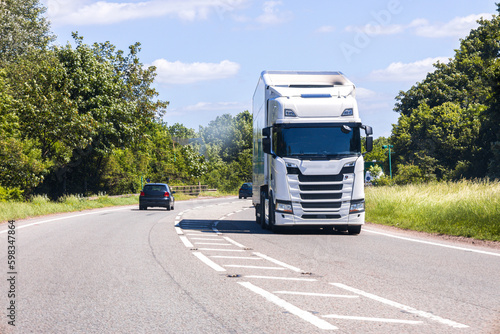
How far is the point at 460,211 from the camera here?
16.4m

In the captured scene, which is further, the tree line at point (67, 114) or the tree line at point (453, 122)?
the tree line at point (453, 122)

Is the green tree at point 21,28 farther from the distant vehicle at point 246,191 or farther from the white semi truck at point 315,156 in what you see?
the white semi truck at point 315,156

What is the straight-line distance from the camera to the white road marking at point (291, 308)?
520 cm

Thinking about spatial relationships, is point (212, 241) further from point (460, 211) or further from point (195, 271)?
point (460, 211)

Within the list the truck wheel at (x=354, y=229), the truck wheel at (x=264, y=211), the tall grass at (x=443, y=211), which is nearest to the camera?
the tall grass at (x=443, y=211)

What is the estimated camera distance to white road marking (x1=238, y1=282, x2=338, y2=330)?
5.20m

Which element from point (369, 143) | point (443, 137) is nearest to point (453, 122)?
point (443, 137)

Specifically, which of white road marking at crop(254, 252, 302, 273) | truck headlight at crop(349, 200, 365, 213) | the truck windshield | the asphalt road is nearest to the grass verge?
the asphalt road

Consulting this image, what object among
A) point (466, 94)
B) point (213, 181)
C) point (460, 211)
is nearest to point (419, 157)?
point (466, 94)

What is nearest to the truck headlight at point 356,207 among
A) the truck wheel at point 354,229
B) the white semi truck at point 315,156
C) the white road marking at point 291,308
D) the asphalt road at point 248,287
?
the white semi truck at point 315,156

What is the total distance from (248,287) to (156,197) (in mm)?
25605

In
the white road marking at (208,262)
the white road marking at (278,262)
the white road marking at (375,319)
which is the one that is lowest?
the white road marking at (278,262)

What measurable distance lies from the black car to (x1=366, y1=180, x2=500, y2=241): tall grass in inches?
468

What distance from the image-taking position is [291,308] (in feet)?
19.4
